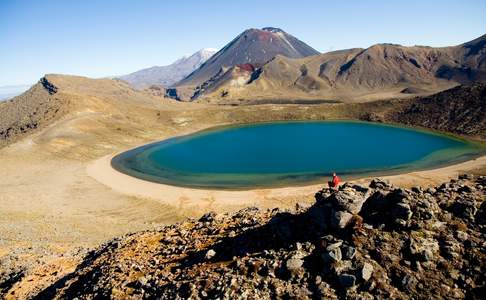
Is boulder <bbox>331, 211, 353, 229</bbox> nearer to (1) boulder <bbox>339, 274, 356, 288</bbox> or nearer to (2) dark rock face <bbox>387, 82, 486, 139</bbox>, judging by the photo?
(1) boulder <bbox>339, 274, 356, 288</bbox>

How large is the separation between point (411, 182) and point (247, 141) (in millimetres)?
61973

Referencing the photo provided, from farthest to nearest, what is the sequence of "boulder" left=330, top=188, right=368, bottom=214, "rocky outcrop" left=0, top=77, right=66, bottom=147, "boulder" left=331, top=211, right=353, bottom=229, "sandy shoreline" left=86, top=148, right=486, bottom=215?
"rocky outcrop" left=0, top=77, right=66, bottom=147
"sandy shoreline" left=86, top=148, right=486, bottom=215
"boulder" left=330, top=188, right=368, bottom=214
"boulder" left=331, top=211, right=353, bottom=229

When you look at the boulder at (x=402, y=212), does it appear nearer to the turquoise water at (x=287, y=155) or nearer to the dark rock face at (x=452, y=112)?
the turquoise water at (x=287, y=155)

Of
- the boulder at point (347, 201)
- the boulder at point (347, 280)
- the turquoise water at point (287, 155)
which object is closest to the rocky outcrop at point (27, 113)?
the turquoise water at point (287, 155)

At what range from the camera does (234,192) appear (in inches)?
2403

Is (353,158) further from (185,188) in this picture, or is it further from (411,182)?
(185,188)

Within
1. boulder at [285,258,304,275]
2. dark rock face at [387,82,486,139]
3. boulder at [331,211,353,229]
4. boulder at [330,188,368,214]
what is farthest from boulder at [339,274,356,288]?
dark rock face at [387,82,486,139]

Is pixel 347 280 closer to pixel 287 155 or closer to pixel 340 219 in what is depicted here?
pixel 340 219

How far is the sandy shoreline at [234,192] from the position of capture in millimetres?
55281

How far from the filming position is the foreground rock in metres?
15.6

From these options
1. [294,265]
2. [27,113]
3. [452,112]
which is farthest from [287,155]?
[27,113]

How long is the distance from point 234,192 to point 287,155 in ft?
106

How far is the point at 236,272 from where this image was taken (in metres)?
17.5

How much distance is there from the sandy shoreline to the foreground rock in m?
32.4
